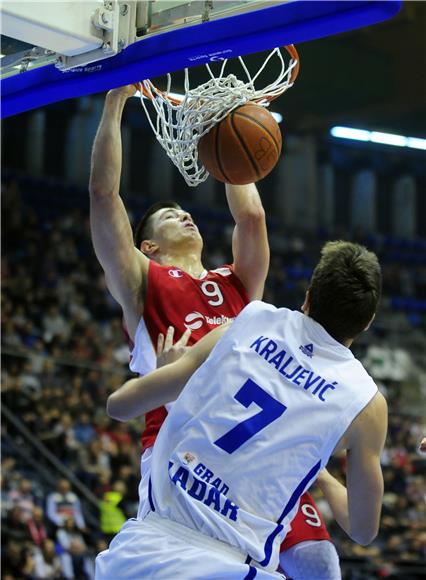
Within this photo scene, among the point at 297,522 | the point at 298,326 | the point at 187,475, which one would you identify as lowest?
the point at 297,522

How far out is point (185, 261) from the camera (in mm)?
4465

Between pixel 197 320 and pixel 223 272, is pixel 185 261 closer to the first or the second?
pixel 223 272

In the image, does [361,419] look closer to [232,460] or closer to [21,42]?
[232,460]

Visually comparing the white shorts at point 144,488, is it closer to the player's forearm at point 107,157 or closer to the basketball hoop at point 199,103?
the player's forearm at point 107,157

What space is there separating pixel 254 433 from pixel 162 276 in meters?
1.62

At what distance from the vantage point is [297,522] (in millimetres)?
3738

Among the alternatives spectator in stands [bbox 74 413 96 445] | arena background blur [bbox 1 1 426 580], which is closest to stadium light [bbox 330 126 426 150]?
arena background blur [bbox 1 1 426 580]

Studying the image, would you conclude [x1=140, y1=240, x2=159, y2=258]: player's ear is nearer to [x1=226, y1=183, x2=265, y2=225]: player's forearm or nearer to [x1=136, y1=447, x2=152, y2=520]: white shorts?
[x1=226, y1=183, x2=265, y2=225]: player's forearm

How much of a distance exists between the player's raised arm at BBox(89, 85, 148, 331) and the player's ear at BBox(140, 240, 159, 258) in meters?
0.41

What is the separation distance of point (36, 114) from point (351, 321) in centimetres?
1596

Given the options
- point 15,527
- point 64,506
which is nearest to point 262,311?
point 15,527

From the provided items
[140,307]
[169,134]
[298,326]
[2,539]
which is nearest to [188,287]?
[140,307]

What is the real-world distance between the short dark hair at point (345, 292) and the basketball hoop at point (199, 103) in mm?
1346

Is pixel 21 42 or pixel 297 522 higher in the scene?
pixel 21 42
